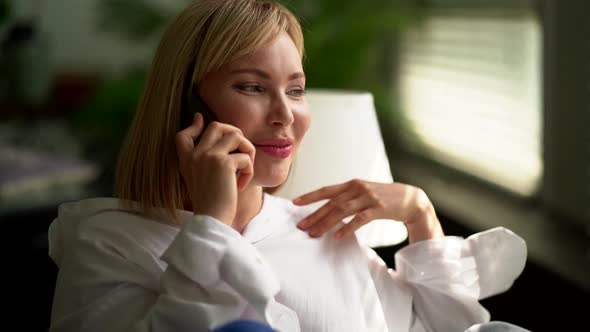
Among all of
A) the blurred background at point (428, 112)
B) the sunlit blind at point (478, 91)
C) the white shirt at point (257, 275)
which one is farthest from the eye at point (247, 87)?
the sunlit blind at point (478, 91)

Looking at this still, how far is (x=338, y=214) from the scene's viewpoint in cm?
138

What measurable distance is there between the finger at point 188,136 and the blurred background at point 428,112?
1.20m

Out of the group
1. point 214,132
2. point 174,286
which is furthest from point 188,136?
point 174,286

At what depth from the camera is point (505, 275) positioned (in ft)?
4.81

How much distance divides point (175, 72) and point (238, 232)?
299 mm

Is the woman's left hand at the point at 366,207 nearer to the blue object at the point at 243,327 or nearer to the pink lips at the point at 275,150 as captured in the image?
the pink lips at the point at 275,150

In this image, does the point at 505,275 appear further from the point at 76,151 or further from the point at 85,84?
the point at 85,84

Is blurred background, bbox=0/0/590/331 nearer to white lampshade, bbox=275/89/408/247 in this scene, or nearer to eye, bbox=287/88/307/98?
white lampshade, bbox=275/89/408/247

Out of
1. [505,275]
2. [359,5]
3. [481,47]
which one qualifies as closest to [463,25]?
[481,47]

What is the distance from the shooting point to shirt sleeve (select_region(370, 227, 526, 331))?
1423 millimetres

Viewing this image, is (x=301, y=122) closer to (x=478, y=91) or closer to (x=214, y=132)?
(x=214, y=132)

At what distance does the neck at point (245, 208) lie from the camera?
1.35 metres

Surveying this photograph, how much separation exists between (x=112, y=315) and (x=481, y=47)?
2089 millimetres

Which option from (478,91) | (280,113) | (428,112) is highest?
(280,113)
